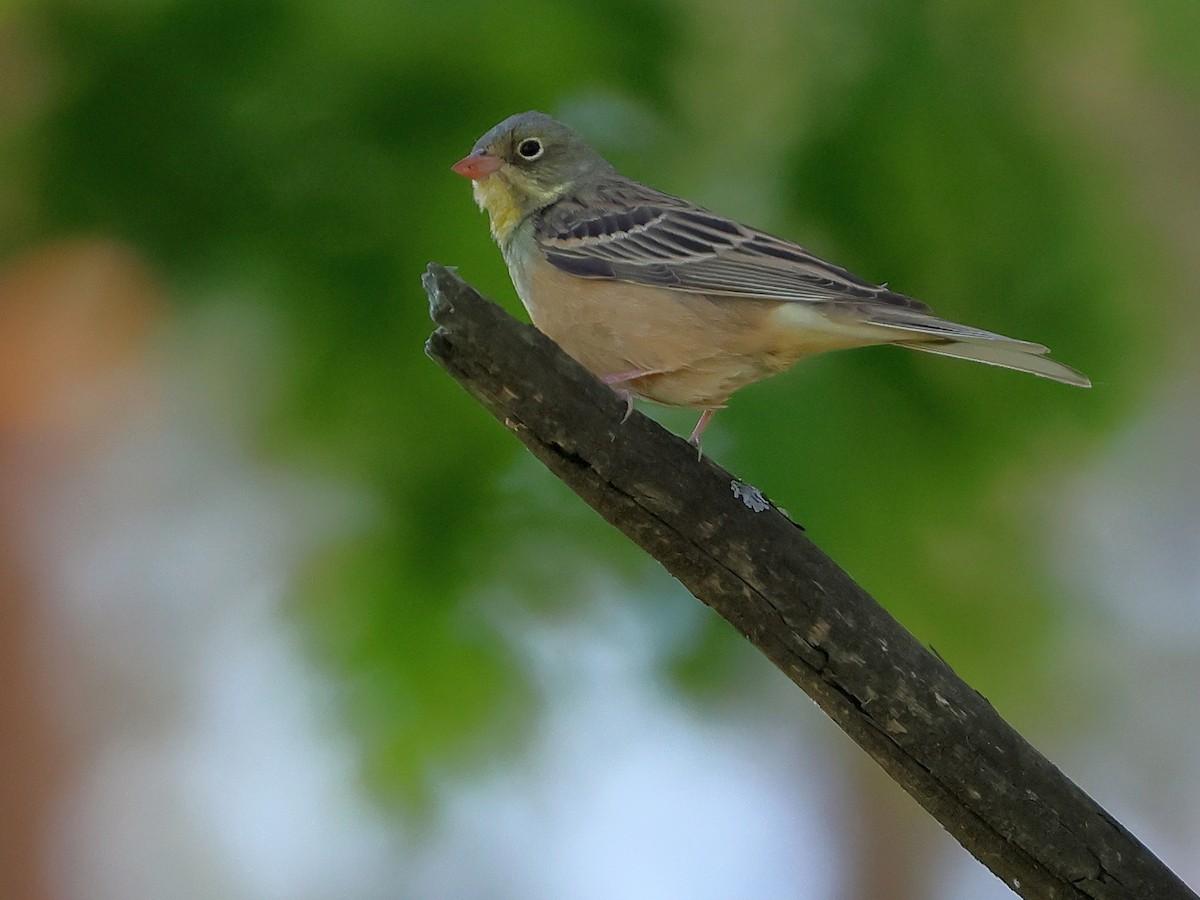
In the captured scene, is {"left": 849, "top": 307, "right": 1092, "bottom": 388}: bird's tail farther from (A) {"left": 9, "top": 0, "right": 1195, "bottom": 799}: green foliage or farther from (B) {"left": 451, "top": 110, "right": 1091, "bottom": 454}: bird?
(A) {"left": 9, "top": 0, "right": 1195, "bottom": 799}: green foliage

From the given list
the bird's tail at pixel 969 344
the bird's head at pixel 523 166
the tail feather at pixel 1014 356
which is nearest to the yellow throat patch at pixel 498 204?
the bird's head at pixel 523 166

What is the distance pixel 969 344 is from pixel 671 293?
0.78 meters

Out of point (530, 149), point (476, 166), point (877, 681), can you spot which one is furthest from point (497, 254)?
point (877, 681)

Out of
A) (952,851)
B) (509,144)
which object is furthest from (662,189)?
(952,851)

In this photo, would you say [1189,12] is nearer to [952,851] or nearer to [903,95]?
[903,95]

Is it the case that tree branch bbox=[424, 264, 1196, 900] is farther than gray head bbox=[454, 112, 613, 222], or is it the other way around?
gray head bbox=[454, 112, 613, 222]

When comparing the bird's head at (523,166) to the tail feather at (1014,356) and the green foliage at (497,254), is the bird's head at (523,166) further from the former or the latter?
the tail feather at (1014,356)

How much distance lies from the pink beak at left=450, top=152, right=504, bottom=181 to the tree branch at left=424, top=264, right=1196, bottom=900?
34.8 inches

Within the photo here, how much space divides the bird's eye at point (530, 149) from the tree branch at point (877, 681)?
4.26 feet

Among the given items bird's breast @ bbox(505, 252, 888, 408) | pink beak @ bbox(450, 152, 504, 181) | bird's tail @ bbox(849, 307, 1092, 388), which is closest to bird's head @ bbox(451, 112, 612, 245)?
pink beak @ bbox(450, 152, 504, 181)

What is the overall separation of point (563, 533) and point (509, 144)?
3.34 feet

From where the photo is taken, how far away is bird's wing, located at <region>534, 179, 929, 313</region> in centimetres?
299

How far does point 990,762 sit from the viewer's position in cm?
238

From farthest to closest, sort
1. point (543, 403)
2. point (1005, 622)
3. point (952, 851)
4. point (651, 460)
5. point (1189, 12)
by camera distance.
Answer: point (952, 851), point (1005, 622), point (1189, 12), point (651, 460), point (543, 403)
